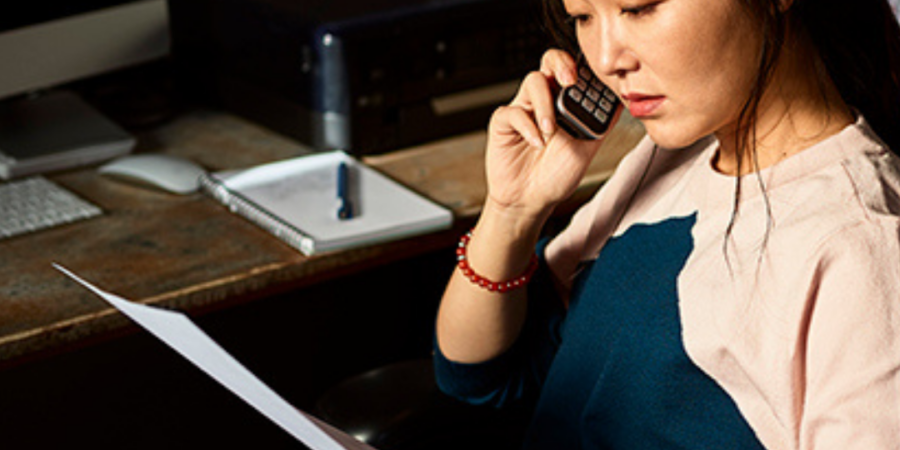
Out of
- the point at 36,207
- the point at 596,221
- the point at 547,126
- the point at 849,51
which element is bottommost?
the point at 36,207

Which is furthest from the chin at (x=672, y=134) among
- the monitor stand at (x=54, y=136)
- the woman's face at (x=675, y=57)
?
the monitor stand at (x=54, y=136)

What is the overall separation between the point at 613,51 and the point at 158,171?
83 centimetres

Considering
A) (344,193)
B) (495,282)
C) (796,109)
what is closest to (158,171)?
(344,193)

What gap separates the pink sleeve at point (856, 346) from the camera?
3.11 ft

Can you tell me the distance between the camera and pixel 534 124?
4.19ft

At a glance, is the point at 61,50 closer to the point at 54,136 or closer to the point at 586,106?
the point at 54,136

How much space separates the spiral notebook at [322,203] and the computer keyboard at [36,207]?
6.6 inches

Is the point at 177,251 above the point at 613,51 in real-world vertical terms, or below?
below

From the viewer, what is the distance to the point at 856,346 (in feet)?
3.14

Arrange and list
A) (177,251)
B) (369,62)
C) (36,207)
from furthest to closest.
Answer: (369,62)
(36,207)
(177,251)

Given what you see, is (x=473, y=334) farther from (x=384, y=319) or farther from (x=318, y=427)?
(x=384, y=319)

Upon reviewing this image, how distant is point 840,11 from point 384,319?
3.61ft

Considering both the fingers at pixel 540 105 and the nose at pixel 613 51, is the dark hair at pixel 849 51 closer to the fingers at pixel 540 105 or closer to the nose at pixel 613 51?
the nose at pixel 613 51

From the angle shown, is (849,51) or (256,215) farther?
(256,215)
